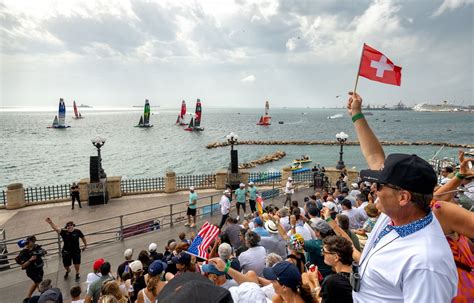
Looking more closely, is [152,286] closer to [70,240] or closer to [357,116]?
[357,116]

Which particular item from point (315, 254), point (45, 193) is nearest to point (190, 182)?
point (45, 193)

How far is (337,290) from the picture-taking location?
231 centimetres

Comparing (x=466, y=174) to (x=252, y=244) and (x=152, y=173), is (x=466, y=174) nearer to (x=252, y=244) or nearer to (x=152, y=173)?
(x=252, y=244)

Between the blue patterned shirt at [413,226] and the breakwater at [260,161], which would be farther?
the breakwater at [260,161]

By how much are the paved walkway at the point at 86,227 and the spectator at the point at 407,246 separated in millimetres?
7172

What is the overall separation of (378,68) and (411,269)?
4609 millimetres

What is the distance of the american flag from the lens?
4806 mm

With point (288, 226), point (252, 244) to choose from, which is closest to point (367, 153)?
point (252, 244)

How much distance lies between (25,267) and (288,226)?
5.96m

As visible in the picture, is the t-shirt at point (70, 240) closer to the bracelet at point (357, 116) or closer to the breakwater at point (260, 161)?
the bracelet at point (357, 116)

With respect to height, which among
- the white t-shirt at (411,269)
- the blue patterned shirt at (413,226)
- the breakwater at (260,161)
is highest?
the blue patterned shirt at (413,226)

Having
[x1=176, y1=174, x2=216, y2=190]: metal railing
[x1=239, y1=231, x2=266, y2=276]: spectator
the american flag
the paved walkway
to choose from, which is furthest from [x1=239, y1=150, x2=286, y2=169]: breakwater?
[x1=239, y1=231, x2=266, y2=276]: spectator

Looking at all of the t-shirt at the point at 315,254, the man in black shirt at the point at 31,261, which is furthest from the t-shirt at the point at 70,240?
the t-shirt at the point at 315,254

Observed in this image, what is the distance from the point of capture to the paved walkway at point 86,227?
677cm
